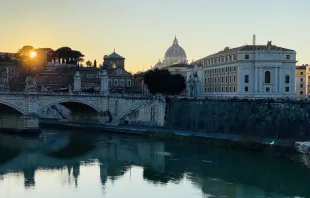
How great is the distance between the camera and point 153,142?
25500 millimetres

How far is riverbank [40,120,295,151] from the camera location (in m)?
21.7

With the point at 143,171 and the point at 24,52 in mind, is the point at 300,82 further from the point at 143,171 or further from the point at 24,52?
the point at 24,52

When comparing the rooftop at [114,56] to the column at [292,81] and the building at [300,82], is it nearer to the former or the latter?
the building at [300,82]

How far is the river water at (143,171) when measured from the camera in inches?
624

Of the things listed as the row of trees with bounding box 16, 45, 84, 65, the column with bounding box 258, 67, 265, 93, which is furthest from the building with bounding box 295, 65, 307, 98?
the row of trees with bounding box 16, 45, 84, 65

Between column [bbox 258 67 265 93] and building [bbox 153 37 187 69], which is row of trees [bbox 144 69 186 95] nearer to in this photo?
column [bbox 258 67 265 93]

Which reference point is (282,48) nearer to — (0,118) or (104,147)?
(104,147)

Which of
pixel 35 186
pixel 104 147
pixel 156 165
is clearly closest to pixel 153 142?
pixel 104 147

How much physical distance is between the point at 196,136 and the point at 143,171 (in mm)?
6423

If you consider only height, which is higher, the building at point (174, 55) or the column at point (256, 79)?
the building at point (174, 55)

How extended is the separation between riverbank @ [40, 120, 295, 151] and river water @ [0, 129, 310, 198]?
53cm

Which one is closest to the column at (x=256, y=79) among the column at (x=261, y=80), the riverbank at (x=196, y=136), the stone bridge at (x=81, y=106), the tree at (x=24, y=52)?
the column at (x=261, y=80)

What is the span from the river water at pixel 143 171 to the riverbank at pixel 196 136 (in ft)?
1.72

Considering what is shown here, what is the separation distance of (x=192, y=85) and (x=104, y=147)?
1568 cm
